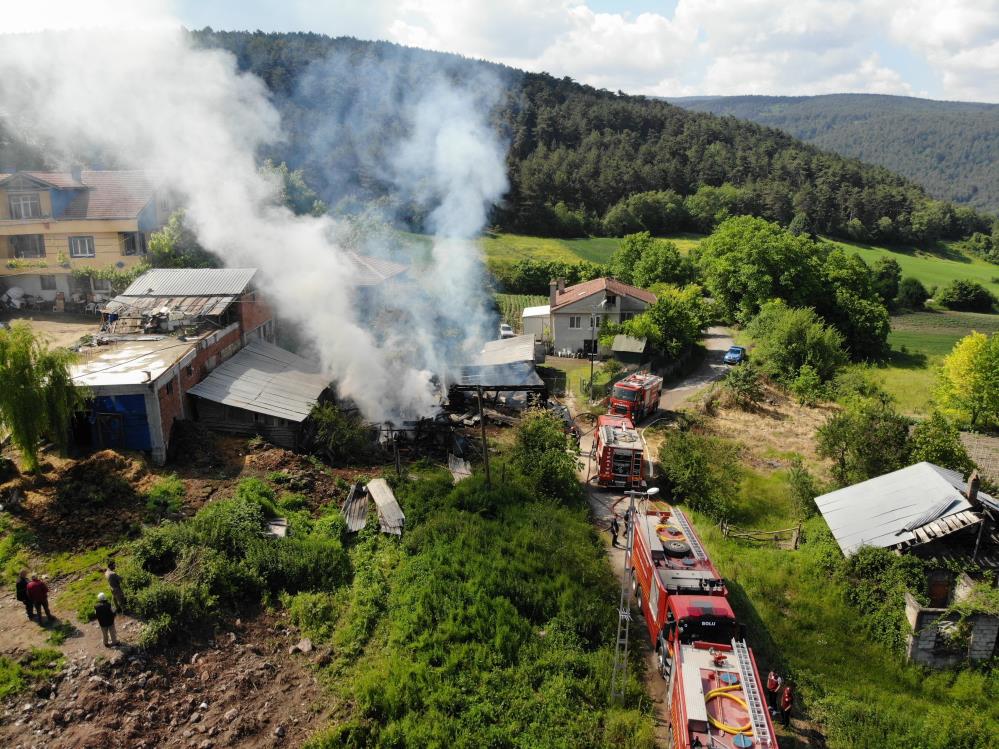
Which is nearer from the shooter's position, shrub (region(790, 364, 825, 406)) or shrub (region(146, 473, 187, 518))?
shrub (region(146, 473, 187, 518))

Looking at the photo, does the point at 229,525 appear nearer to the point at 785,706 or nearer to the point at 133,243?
the point at 785,706

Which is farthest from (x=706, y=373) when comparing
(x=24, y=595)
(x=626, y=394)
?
(x=24, y=595)

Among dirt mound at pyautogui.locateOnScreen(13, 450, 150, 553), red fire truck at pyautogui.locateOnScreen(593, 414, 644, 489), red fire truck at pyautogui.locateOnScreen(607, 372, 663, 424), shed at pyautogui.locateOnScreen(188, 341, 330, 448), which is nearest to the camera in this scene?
dirt mound at pyautogui.locateOnScreen(13, 450, 150, 553)

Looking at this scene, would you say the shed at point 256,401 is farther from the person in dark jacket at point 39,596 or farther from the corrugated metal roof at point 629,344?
the corrugated metal roof at point 629,344

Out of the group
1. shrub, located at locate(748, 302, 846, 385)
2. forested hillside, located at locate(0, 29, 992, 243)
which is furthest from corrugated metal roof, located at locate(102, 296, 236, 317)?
shrub, located at locate(748, 302, 846, 385)

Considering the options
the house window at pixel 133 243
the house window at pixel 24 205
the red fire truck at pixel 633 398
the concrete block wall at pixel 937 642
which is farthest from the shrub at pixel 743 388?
the house window at pixel 24 205

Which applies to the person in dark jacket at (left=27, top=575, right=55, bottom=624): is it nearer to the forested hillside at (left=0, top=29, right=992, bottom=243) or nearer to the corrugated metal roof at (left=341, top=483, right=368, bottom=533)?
the corrugated metal roof at (left=341, top=483, right=368, bottom=533)
